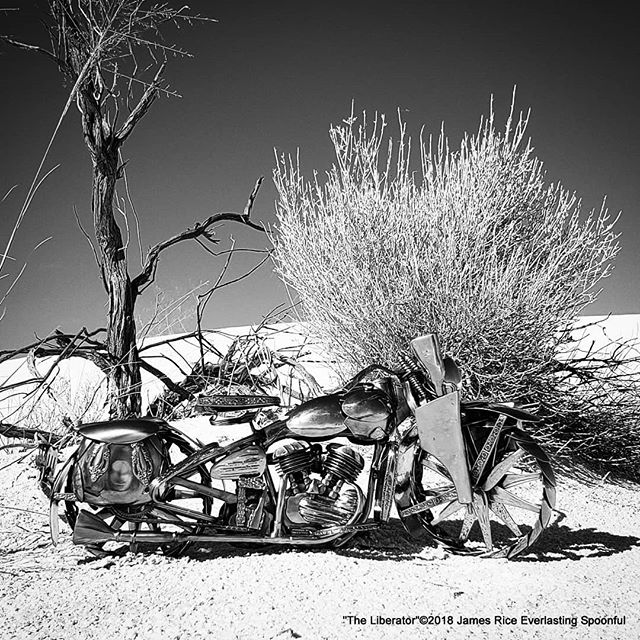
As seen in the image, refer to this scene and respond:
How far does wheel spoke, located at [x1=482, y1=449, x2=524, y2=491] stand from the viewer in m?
3.24

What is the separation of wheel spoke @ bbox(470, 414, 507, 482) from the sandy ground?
0.49 meters

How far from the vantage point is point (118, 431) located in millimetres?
3264

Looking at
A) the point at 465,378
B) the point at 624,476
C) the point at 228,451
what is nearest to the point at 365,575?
the point at 228,451

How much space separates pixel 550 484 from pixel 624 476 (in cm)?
361

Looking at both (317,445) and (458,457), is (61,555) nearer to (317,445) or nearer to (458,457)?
(317,445)

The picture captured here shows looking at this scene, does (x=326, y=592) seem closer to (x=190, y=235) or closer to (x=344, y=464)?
(x=344, y=464)

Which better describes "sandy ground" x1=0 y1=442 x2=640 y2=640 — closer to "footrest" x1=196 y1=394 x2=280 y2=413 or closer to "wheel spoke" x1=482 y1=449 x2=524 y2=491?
"wheel spoke" x1=482 y1=449 x2=524 y2=491

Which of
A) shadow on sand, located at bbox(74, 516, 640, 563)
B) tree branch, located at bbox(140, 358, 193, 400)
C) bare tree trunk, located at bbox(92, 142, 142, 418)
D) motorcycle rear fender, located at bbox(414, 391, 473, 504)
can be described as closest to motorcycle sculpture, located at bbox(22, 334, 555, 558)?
motorcycle rear fender, located at bbox(414, 391, 473, 504)

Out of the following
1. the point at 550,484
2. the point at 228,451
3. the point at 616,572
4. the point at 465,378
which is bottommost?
the point at 616,572

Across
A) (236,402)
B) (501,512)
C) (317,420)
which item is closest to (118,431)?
(236,402)

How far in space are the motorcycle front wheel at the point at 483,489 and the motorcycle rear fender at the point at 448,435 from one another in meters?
0.12

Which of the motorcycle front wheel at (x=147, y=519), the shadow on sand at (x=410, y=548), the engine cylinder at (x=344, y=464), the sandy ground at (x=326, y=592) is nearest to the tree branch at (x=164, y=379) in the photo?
the sandy ground at (x=326, y=592)

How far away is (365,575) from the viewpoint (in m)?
3.03

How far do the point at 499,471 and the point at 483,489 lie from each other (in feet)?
0.43
